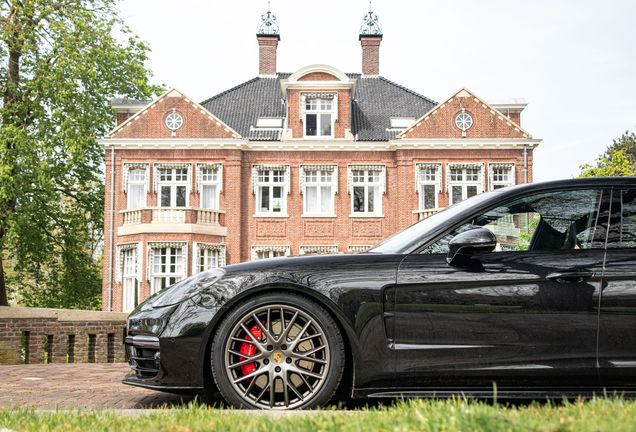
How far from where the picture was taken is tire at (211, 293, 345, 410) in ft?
11.8

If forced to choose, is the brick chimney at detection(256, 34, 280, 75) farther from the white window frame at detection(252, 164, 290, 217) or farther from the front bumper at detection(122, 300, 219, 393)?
the front bumper at detection(122, 300, 219, 393)

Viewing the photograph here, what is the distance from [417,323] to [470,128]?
23.7 meters

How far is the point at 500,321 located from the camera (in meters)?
3.57

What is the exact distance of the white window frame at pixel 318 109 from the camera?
2703 centimetres

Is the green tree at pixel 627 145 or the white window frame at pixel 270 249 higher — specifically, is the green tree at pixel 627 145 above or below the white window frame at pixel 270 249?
above

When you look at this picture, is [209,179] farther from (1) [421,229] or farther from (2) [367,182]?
(1) [421,229]

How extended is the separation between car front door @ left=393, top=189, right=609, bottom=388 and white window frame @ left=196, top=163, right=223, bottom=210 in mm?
22947

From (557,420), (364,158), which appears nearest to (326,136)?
(364,158)

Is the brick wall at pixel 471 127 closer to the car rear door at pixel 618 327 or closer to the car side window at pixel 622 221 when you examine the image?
the car side window at pixel 622 221

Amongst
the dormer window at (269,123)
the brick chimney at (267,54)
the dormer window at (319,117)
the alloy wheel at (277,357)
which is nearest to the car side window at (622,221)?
the alloy wheel at (277,357)

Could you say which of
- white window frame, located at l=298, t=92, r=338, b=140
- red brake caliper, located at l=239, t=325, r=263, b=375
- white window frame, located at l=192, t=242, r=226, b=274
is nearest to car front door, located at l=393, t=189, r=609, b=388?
red brake caliper, located at l=239, t=325, r=263, b=375

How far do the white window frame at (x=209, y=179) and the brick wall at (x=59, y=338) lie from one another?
14881 millimetres

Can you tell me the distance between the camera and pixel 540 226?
159 inches

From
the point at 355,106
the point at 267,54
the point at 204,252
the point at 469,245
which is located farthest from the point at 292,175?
the point at 469,245
